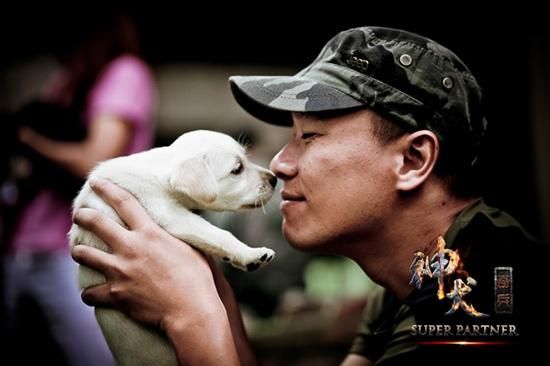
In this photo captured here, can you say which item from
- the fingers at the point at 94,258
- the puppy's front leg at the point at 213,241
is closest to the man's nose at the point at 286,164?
the puppy's front leg at the point at 213,241

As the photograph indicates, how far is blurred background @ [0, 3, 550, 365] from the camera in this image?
14.0ft

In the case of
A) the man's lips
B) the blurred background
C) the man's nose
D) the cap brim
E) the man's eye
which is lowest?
the blurred background

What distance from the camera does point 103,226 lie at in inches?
69.9

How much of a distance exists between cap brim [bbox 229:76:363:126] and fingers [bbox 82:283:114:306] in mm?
662

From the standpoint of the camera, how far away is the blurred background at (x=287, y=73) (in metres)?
4.28

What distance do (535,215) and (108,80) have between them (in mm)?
2974

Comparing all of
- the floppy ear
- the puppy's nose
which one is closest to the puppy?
the floppy ear

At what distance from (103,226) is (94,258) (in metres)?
0.09

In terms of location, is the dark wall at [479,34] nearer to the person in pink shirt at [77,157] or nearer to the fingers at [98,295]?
the person in pink shirt at [77,157]

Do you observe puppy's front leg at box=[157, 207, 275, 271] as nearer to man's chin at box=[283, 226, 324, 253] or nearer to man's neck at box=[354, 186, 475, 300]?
man's chin at box=[283, 226, 324, 253]

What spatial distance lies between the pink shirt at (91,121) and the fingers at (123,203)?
A: 3.25ft

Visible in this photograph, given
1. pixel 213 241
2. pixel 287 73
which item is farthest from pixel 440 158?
pixel 287 73

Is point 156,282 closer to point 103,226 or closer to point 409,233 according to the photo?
point 103,226

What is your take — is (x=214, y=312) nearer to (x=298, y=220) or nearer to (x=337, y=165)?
(x=298, y=220)
